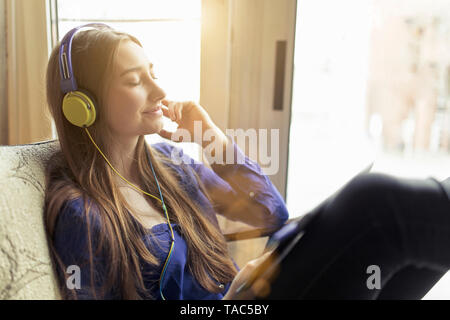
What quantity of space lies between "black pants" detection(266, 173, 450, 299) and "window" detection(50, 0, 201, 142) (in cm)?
52

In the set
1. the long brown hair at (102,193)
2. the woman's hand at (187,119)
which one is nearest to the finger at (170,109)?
the woman's hand at (187,119)

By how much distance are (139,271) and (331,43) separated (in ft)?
2.45

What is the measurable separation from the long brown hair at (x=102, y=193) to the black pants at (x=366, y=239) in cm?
26

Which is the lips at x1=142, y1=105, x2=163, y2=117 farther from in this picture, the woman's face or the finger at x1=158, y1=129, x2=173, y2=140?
the finger at x1=158, y1=129, x2=173, y2=140

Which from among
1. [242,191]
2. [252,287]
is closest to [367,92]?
[242,191]

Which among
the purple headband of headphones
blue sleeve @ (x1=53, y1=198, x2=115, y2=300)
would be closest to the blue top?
blue sleeve @ (x1=53, y1=198, x2=115, y2=300)

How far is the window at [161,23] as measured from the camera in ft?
2.90

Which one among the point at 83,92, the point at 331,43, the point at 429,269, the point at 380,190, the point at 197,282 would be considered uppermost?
the point at 331,43

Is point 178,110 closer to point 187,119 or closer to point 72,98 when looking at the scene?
point 187,119

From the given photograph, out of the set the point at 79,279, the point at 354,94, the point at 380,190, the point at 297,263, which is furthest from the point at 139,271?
the point at 354,94

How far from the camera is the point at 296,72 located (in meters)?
0.99
